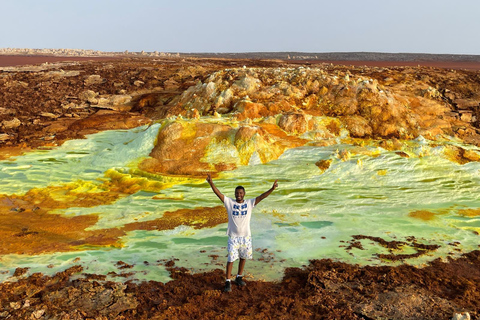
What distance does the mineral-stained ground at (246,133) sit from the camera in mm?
4141

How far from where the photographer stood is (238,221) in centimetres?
425

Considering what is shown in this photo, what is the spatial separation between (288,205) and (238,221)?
3.29 meters

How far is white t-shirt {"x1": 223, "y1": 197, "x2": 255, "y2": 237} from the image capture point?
422 centimetres

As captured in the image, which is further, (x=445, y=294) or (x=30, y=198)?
(x=30, y=198)

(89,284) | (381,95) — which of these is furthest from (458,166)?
(89,284)

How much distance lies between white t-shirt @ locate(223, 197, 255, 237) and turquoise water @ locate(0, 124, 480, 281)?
86 centimetres

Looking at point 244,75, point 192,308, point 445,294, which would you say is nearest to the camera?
point 192,308

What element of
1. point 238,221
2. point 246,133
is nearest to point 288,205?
point 246,133

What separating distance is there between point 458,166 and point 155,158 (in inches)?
269

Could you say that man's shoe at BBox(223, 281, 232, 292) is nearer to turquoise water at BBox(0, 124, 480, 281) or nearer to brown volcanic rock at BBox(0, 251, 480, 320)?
brown volcanic rock at BBox(0, 251, 480, 320)

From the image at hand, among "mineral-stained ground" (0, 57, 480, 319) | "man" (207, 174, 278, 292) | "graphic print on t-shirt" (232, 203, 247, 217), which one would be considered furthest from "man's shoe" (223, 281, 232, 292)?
"graphic print on t-shirt" (232, 203, 247, 217)

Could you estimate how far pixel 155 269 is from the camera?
5027mm

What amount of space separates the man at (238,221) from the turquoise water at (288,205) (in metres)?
0.65

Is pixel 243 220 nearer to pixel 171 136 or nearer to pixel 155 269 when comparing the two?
pixel 155 269
